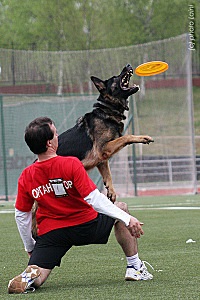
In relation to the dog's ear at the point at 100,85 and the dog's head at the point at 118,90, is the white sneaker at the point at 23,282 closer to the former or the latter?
the dog's head at the point at 118,90

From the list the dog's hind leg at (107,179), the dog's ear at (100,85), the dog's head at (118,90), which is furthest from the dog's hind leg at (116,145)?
the dog's ear at (100,85)

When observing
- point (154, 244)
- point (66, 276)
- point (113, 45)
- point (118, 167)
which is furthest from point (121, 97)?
point (113, 45)

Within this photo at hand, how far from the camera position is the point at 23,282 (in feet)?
18.0

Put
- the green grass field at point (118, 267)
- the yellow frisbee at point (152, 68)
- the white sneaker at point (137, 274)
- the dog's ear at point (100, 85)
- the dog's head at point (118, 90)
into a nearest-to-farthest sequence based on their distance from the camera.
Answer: the green grass field at point (118, 267) < the white sneaker at point (137, 274) < the dog's head at point (118, 90) < the dog's ear at point (100, 85) < the yellow frisbee at point (152, 68)

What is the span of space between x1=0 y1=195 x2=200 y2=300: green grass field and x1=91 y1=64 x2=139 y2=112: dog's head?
5.52 ft

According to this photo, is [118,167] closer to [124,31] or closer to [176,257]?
[176,257]

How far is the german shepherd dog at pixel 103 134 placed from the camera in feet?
25.1

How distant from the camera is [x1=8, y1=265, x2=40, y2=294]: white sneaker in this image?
5.47 m

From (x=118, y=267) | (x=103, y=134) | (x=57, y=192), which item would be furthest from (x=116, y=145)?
(x=57, y=192)

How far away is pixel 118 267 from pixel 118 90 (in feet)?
8.18

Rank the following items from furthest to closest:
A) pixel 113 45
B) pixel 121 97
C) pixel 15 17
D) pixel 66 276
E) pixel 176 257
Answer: pixel 15 17
pixel 113 45
pixel 121 97
pixel 176 257
pixel 66 276

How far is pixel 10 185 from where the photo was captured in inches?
753

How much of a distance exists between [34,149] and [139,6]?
1243 inches

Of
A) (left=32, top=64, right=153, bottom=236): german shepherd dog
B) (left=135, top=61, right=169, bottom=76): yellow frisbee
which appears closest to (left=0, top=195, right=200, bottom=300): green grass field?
(left=32, top=64, right=153, bottom=236): german shepherd dog
